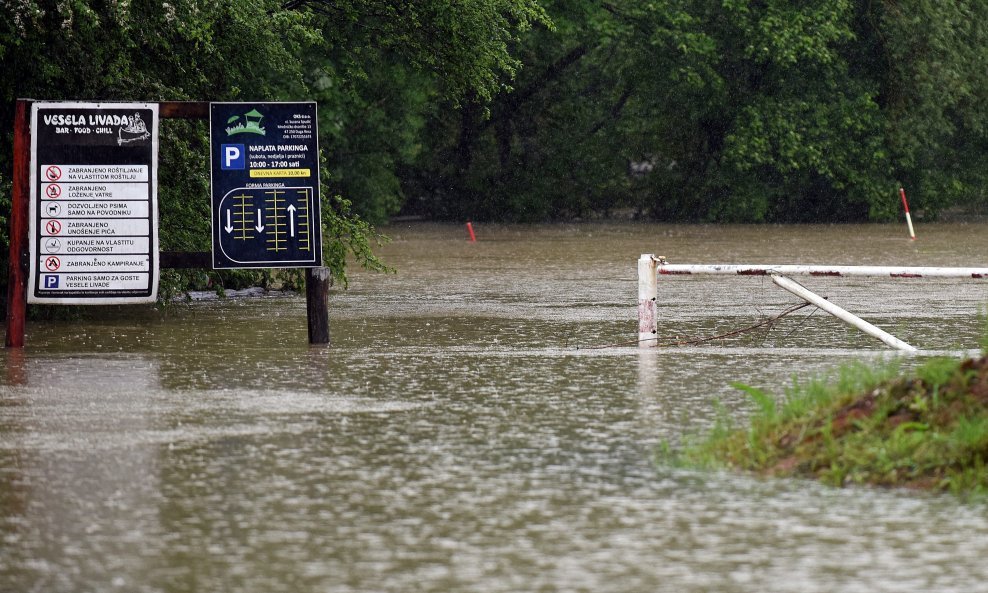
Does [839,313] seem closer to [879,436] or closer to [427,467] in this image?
[879,436]

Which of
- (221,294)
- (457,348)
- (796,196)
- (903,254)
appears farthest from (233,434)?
(796,196)

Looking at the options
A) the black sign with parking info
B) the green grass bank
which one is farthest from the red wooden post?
the green grass bank

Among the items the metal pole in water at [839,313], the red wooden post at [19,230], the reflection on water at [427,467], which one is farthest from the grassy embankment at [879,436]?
the red wooden post at [19,230]

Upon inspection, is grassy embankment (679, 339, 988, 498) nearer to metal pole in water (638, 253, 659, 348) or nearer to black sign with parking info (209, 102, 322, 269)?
metal pole in water (638, 253, 659, 348)

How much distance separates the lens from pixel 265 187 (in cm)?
1570

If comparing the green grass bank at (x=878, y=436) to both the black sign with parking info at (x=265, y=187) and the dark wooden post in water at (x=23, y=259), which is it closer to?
the dark wooden post in water at (x=23, y=259)

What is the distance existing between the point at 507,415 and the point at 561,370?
2569mm

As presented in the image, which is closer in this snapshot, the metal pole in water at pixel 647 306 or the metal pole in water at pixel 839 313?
the metal pole in water at pixel 839 313

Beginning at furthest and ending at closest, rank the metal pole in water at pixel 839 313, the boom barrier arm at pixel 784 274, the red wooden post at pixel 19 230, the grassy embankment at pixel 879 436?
the red wooden post at pixel 19 230, the metal pole in water at pixel 839 313, the boom barrier arm at pixel 784 274, the grassy embankment at pixel 879 436

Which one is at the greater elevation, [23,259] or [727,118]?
[727,118]

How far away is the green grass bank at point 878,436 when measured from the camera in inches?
322

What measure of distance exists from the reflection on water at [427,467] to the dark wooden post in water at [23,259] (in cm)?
36

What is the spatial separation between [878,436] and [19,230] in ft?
29.3

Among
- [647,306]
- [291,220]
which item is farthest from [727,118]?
[647,306]
